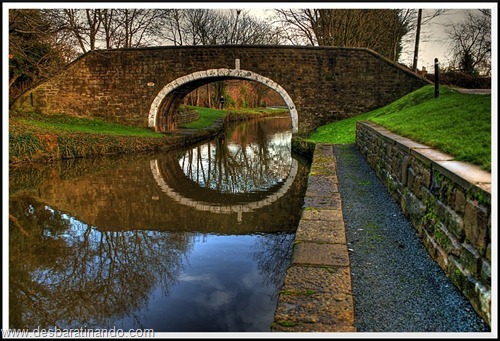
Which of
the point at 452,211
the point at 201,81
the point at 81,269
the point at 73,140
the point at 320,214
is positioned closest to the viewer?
the point at 452,211

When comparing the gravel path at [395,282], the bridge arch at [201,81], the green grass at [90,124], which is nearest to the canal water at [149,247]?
the gravel path at [395,282]

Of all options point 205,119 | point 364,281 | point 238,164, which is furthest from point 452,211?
point 205,119

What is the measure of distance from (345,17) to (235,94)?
1882 centimetres

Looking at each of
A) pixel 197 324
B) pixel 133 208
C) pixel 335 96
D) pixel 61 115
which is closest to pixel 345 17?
pixel 335 96

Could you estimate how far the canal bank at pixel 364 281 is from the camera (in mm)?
2646

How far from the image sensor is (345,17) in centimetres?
2120

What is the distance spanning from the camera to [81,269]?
487 cm

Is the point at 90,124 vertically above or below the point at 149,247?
above

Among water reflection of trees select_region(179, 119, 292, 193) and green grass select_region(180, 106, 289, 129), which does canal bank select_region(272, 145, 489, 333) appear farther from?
green grass select_region(180, 106, 289, 129)

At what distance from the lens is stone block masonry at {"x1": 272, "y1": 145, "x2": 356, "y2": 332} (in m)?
2.58

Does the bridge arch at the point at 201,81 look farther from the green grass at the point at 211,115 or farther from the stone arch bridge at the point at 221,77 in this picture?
the green grass at the point at 211,115

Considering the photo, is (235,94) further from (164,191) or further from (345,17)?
(164,191)

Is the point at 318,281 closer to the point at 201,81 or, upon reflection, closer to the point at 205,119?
the point at 201,81

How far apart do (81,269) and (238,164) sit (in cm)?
803
